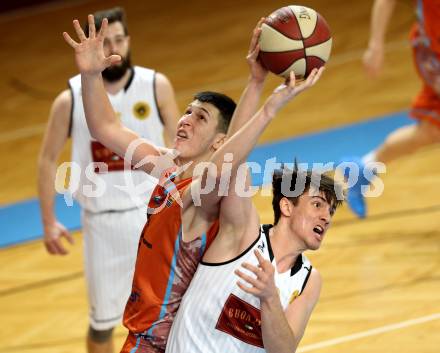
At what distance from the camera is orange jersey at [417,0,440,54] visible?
6961 mm

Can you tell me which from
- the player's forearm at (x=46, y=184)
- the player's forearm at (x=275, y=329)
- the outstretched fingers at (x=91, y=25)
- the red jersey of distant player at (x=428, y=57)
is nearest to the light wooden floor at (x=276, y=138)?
the red jersey of distant player at (x=428, y=57)

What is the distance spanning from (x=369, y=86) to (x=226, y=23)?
3.17 m

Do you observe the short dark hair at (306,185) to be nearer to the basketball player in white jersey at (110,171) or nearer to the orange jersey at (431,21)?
the basketball player in white jersey at (110,171)

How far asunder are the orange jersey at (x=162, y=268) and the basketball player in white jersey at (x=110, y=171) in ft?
4.27

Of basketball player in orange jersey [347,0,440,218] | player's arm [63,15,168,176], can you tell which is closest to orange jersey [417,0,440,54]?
basketball player in orange jersey [347,0,440,218]

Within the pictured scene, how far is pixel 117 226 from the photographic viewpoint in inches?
221

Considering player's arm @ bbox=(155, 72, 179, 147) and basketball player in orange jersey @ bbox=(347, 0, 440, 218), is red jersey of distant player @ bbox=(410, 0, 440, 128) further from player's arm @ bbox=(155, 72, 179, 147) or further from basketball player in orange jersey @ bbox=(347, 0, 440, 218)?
player's arm @ bbox=(155, 72, 179, 147)

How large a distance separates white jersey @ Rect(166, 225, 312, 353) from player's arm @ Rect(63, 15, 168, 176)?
2.37 feet

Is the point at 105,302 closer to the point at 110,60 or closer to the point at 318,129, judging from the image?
the point at 110,60

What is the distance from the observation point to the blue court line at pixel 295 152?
820cm

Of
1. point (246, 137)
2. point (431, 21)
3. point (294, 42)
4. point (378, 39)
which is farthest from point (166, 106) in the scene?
point (431, 21)

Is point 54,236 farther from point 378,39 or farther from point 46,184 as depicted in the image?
point 378,39

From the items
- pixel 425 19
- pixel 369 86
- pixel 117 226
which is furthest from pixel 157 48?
pixel 117 226

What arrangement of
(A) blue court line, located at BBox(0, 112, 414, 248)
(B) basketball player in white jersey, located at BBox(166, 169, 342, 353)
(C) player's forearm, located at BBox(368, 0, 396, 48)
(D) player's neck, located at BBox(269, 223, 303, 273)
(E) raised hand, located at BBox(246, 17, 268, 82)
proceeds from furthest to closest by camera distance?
(A) blue court line, located at BBox(0, 112, 414, 248) → (C) player's forearm, located at BBox(368, 0, 396, 48) → (D) player's neck, located at BBox(269, 223, 303, 273) → (B) basketball player in white jersey, located at BBox(166, 169, 342, 353) → (E) raised hand, located at BBox(246, 17, 268, 82)
